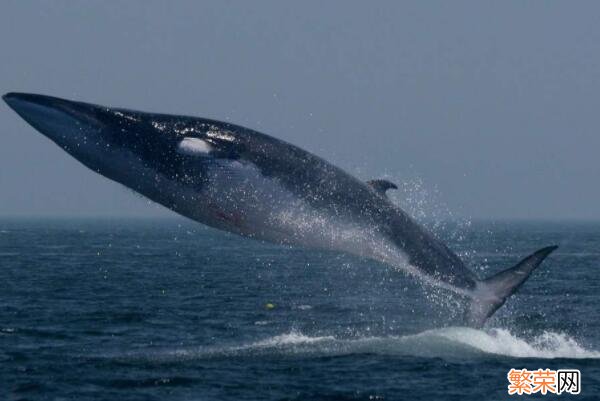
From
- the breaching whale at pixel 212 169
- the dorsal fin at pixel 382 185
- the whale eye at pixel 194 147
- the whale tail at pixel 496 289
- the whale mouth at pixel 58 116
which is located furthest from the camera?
the whale tail at pixel 496 289

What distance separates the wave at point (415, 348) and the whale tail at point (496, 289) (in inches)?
657

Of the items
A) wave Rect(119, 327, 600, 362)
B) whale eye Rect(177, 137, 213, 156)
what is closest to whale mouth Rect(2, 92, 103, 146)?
whale eye Rect(177, 137, 213, 156)

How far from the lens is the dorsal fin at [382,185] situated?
15641mm

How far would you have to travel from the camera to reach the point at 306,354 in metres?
35.1

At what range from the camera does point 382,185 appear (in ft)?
52.7

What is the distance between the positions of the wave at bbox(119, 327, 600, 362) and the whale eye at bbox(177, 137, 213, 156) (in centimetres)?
2228

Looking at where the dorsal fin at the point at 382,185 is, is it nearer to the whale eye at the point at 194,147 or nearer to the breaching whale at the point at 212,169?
the breaching whale at the point at 212,169

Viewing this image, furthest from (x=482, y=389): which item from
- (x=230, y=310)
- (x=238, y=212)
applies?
(x=230, y=310)

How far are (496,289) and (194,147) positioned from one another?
6.61m

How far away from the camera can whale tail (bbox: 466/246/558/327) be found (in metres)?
16.8

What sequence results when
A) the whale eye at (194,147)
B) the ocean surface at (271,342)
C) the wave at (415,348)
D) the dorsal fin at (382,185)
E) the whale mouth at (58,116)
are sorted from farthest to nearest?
the wave at (415,348), the ocean surface at (271,342), the dorsal fin at (382,185), the whale eye at (194,147), the whale mouth at (58,116)

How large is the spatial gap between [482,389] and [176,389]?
8751mm

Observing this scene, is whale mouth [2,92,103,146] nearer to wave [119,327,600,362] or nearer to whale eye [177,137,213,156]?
whale eye [177,137,213,156]

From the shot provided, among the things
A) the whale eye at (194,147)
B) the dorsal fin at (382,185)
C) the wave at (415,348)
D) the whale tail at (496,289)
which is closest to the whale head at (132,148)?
the whale eye at (194,147)
